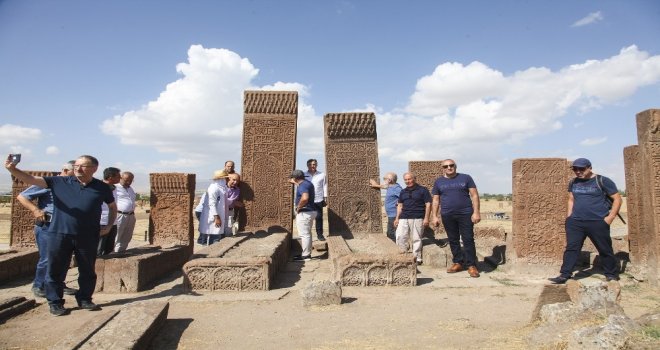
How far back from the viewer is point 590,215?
5.43m

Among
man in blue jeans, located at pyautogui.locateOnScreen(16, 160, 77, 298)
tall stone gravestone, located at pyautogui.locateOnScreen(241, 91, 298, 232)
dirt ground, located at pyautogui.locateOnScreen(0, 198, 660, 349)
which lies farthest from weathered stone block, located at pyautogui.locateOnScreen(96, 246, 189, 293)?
tall stone gravestone, located at pyautogui.locateOnScreen(241, 91, 298, 232)

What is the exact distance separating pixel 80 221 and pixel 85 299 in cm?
78

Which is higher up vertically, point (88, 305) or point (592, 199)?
point (592, 199)

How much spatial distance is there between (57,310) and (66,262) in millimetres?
442

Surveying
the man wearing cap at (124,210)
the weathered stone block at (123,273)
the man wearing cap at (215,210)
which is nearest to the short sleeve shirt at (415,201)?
the man wearing cap at (215,210)

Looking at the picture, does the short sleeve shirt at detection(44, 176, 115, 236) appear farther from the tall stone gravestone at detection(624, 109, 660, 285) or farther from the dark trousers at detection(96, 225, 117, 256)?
the tall stone gravestone at detection(624, 109, 660, 285)

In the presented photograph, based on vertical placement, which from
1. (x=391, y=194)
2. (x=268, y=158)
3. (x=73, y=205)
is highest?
(x=268, y=158)

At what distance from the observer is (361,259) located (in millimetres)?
5402

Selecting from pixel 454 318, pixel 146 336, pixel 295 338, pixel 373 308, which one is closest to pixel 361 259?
pixel 373 308

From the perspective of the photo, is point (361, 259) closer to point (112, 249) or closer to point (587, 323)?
point (587, 323)

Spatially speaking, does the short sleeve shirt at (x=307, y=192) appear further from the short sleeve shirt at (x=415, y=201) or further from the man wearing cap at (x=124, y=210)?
the man wearing cap at (x=124, y=210)

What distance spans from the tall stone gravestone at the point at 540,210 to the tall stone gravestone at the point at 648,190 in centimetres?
86

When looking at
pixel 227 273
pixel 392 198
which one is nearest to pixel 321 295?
pixel 227 273

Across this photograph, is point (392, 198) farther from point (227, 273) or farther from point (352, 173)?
point (227, 273)
